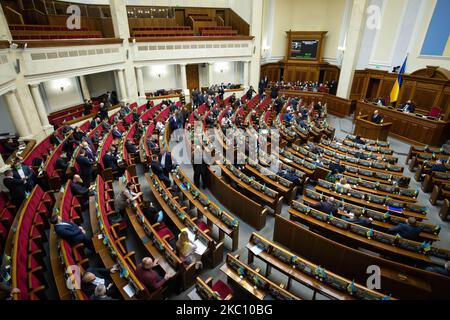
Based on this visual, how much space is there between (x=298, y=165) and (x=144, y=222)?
442 cm

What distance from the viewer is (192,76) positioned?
16.3 m

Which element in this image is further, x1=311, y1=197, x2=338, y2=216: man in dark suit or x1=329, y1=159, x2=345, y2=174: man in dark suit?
x1=329, y1=159, x2=345, y2=174: man in dark suit

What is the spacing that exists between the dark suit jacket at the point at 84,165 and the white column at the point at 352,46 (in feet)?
42.5

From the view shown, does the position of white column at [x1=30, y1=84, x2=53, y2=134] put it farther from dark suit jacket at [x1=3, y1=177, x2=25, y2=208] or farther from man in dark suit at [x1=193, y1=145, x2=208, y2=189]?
man in dark suit at [x1=193, y1=145, x2=208, y2=189]

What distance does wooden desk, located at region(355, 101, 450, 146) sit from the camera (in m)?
9.06

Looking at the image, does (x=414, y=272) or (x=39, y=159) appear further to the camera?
(x=39, y=159)

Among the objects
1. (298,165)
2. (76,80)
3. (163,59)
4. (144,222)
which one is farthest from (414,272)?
(76,80)

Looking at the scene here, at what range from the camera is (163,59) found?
13.2 meters

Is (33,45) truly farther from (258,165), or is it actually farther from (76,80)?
(258,165)

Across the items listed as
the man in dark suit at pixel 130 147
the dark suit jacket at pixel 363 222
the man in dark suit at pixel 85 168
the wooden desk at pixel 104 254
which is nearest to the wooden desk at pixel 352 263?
the dark suit jacket at pixel 363 222

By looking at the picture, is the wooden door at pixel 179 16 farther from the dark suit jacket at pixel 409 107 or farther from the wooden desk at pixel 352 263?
the wooden desk at pixel 352 263

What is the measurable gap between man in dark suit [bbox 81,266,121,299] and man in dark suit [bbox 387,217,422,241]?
14.7ft

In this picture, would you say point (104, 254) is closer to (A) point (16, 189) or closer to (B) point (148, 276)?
(B) point (148, 276)

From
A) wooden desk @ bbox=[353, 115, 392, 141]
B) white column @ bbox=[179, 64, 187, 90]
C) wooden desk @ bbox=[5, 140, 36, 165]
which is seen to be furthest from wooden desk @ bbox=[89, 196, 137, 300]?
white column @ bbox=[179, 64, 187, 90]
